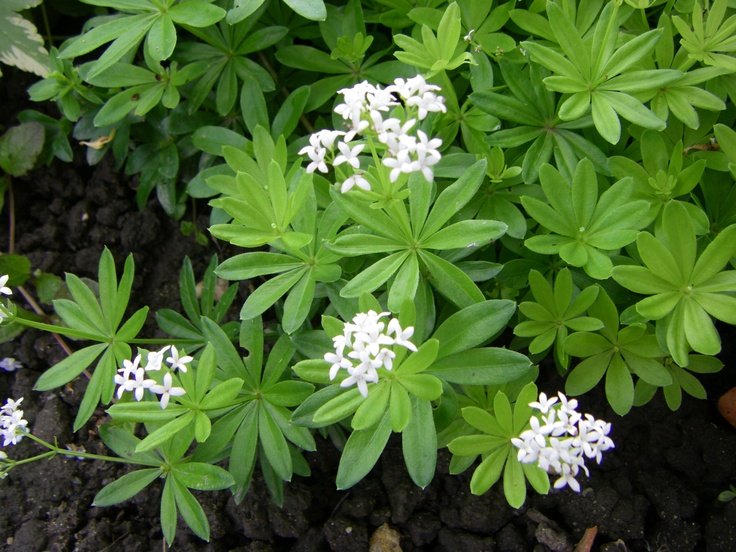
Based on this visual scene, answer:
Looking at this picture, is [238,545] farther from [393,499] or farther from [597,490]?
[597,490]

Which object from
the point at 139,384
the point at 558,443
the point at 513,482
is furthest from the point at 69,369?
the point at 558,443

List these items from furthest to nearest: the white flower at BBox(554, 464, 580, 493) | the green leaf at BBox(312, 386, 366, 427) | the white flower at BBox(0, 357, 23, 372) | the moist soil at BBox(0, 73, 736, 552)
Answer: the white flower at BBox(0, 357, 23, 372) → the moist soil at BBox(0, 73, 736, 552) → the green leaf at BBox(312, 386, 366, 427) → the white flower at BBox(554, 464, 580, 493)

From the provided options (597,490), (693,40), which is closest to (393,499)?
(597,490)

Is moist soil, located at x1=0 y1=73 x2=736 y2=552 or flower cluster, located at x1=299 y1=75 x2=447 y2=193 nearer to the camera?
flower cluster, located at x1=299 y1=75 x2=447 y2=193

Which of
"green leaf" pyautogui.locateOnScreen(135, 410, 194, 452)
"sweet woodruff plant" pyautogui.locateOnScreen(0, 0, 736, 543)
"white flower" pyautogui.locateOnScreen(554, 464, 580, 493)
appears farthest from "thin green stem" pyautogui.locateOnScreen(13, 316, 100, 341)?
"white flower" pyautogui.locateOnScreen(554, 464, 580, 493)

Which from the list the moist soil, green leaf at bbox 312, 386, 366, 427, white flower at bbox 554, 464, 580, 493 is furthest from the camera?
the moist soil

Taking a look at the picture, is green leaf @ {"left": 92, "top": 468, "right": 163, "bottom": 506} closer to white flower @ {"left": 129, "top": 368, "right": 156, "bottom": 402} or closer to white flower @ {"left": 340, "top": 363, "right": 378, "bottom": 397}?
white flower @ {"left": 129, "top": 368, "right": 156, "bottom": 402}

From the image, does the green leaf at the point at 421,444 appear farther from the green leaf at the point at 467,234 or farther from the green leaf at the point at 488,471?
the green leaf at the point at 467,234
